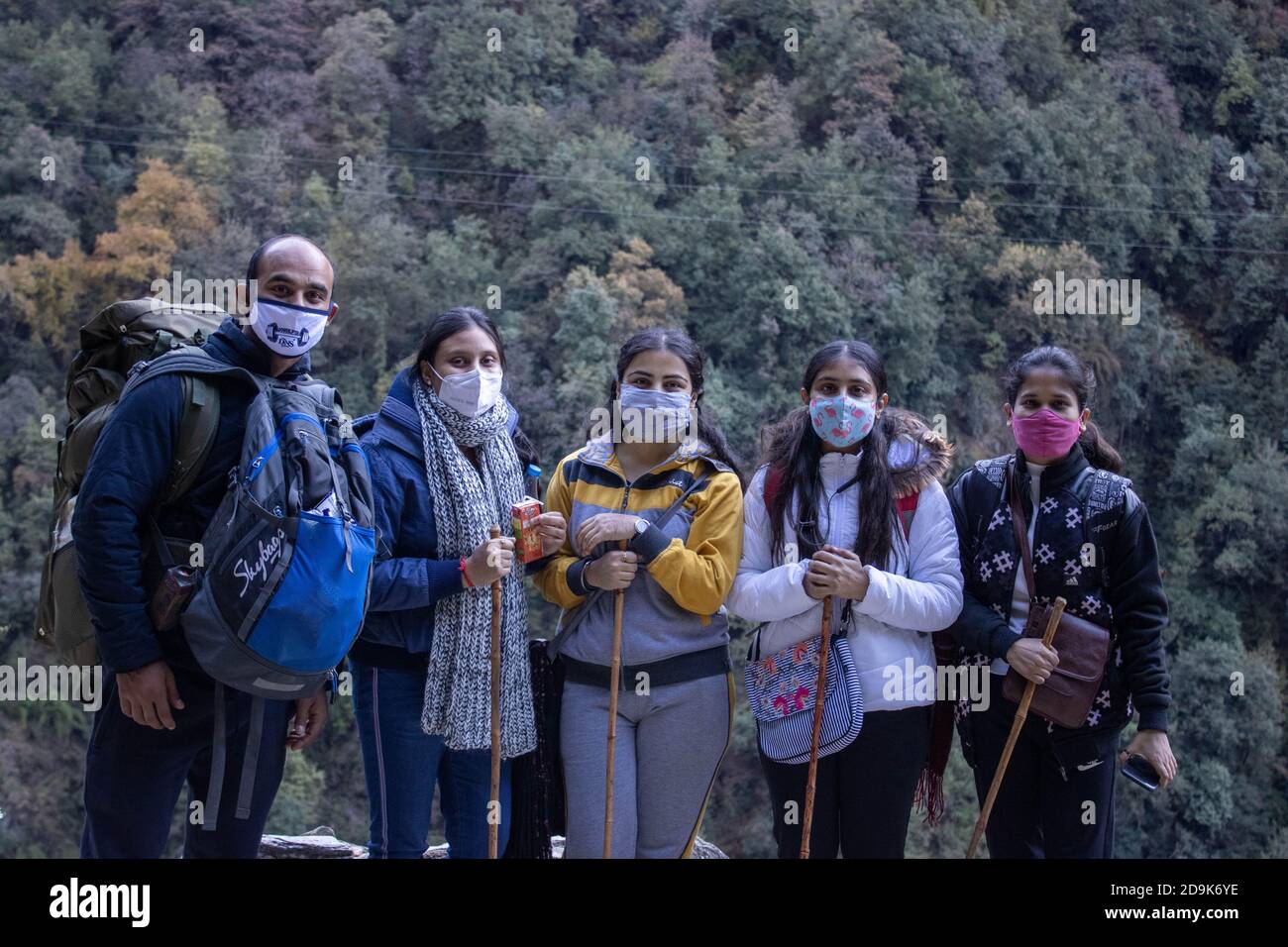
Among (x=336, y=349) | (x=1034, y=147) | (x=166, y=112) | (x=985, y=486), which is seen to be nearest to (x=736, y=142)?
(x=1034, y=147)

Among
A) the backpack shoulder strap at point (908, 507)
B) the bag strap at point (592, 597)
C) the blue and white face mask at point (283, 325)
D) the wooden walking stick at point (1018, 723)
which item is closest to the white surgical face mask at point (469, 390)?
the blue and white face mask at point (283, 325)

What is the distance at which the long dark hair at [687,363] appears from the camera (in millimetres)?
3422

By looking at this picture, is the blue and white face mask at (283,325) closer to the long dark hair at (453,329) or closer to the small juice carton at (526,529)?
the long dark hair at (453,329)

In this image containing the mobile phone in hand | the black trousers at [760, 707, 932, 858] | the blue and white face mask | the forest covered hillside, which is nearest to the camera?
the blue and white face mask

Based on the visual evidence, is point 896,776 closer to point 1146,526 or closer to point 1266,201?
point 1146,526

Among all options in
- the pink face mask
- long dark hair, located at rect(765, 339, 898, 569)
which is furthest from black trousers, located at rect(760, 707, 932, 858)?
the pink face mask

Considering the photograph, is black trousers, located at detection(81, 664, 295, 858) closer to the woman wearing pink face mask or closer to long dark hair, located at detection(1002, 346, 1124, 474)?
the woman wearing pink face mask

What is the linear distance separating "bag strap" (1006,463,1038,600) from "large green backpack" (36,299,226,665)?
218cm

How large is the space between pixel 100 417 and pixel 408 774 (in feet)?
3.91

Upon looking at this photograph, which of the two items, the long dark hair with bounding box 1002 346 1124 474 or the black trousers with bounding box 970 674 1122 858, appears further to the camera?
the long dark hair with bounding box 1002 346 1124 474

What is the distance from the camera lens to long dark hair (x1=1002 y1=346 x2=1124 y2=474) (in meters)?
3.45

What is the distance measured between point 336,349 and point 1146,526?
76.4 ft

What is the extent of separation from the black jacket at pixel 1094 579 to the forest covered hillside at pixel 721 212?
15.3m

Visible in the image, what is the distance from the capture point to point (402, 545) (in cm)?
319
